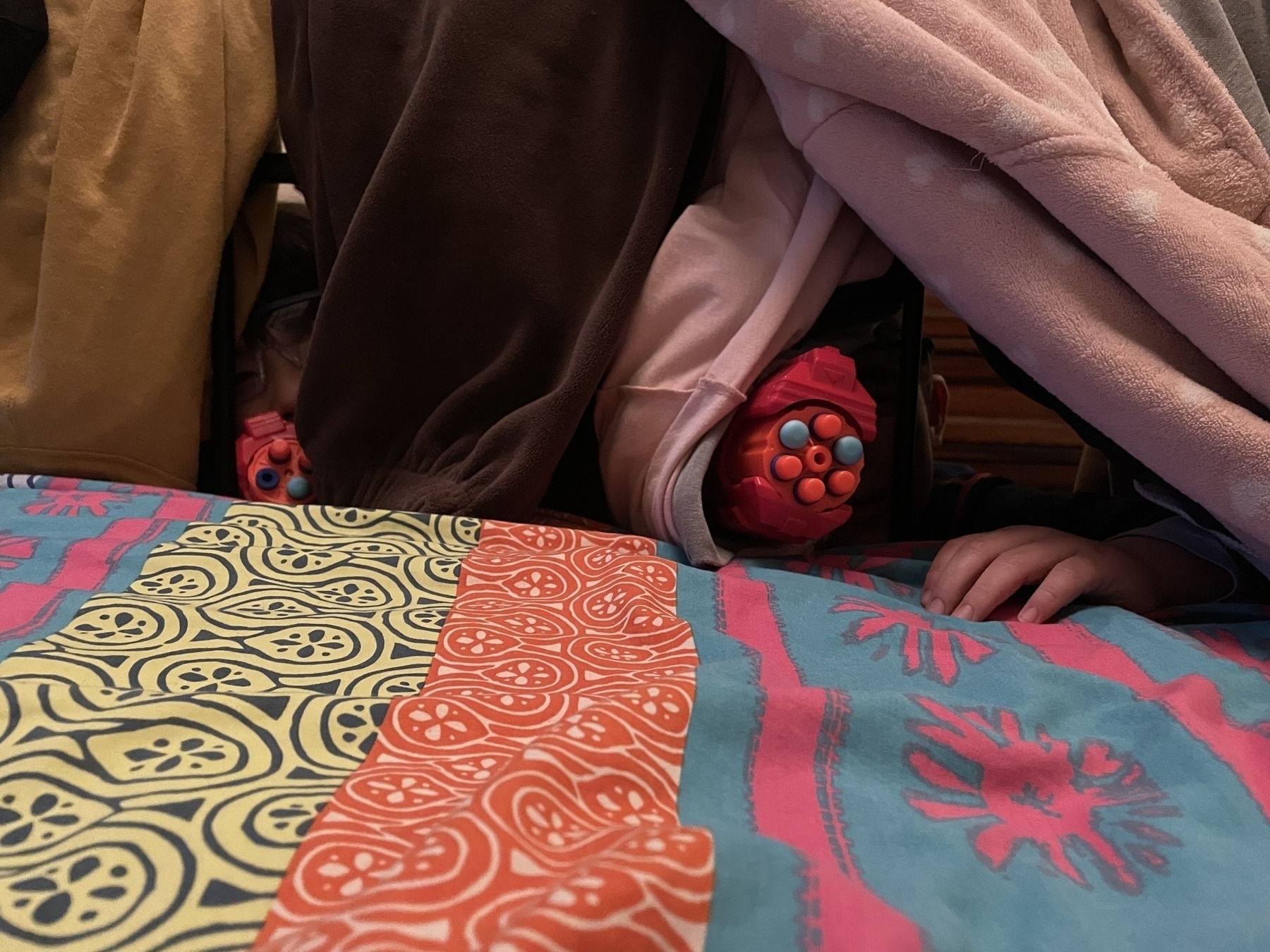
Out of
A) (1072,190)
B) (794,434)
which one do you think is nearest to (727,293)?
(794,434)

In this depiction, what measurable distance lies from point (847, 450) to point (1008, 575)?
129 mm

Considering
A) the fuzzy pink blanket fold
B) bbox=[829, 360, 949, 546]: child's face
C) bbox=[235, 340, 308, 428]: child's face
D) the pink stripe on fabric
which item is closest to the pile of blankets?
the fuzzy pink blanket fold

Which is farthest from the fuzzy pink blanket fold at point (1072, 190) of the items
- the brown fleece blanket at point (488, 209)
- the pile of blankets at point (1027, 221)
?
the brown fleece blanket at point (488, 209)

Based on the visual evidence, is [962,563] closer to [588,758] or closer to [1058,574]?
[1058,574]

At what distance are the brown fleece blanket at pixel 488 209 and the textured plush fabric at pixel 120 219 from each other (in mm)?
100

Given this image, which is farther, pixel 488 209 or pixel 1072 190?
pixel 488 209

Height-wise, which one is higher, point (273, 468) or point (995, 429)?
point (995, 429)

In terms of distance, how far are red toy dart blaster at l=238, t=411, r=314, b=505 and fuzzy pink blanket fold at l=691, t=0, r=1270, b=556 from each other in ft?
1.64

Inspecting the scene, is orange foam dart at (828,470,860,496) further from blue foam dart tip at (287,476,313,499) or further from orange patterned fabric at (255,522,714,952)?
blue foam dart tip at (287,476,313,499)

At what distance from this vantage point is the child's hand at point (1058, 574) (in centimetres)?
58

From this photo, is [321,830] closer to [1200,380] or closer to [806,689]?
[806,689]

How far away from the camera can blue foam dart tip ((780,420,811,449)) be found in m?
0.59

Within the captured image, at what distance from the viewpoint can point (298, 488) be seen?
790 mm

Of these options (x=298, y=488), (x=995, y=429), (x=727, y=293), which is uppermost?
(x=727, y=293)
